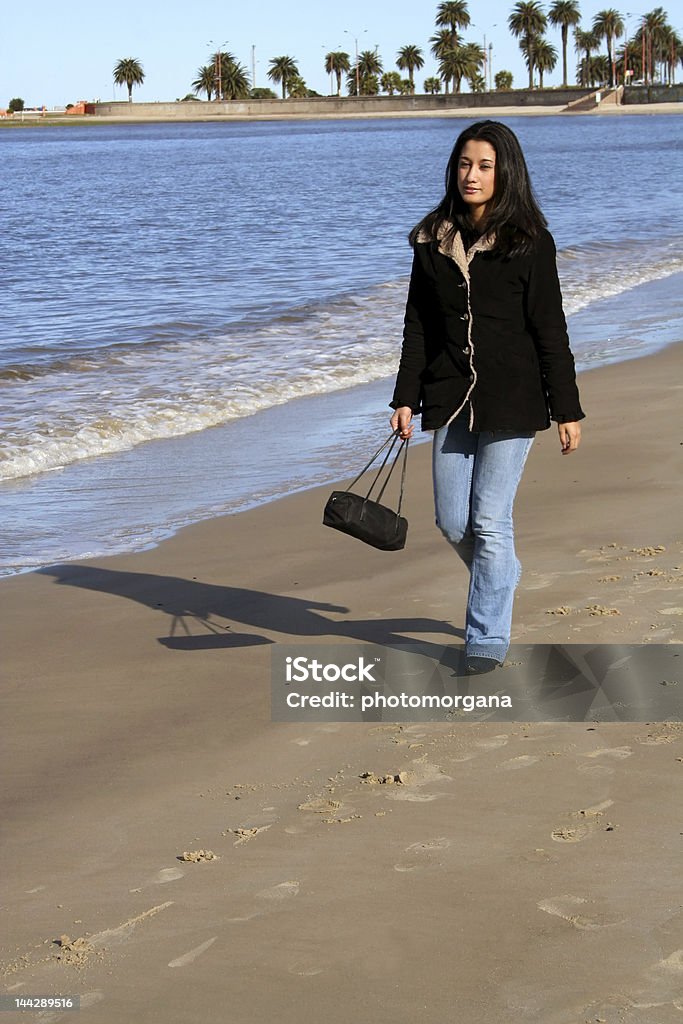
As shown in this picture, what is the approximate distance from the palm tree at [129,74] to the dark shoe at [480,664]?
161 m

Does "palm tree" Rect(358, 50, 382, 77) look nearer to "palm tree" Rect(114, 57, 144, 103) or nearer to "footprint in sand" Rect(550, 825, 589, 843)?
"palm tree" Rect(114, 57, 144, 103)

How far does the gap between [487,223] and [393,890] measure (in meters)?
2.04

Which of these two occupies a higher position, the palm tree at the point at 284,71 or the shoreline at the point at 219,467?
the palm tree at the point at 284,71

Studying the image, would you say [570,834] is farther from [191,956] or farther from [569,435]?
[569,435]

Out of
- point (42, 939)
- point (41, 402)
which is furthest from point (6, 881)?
point (41, 402)

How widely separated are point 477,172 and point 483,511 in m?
1.07

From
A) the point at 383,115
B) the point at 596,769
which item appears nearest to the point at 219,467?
the point at 596,769

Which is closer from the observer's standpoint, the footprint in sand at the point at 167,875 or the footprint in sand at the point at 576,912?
the footprint in sand at the point at 576,912

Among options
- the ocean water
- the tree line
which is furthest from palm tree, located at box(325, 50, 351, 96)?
the ocean water

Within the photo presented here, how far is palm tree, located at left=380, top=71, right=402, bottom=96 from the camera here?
156 metres

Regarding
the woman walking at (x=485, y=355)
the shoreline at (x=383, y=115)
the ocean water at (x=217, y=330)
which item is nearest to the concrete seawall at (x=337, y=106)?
the shoreline at (x=383, y=115)

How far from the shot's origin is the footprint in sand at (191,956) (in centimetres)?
276

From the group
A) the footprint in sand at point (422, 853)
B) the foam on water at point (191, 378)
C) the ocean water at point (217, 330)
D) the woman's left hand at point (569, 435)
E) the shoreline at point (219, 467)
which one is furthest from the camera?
the foam on water at point (191, 378)

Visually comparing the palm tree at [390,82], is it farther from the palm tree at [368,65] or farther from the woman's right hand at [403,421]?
the woman's right hand at [403,421]
